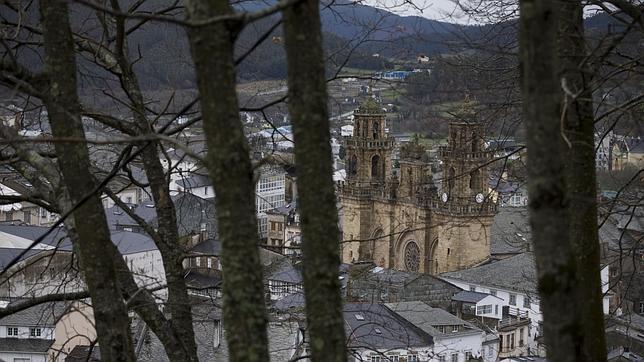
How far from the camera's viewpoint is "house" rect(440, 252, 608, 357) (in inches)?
1195

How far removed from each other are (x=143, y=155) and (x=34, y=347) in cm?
1710

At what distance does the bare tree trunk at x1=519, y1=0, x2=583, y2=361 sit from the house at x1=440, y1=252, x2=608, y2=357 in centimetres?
2686

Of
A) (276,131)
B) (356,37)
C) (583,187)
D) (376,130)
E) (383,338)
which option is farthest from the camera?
(376,130)

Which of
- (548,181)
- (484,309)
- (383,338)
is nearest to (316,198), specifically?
(548,181)

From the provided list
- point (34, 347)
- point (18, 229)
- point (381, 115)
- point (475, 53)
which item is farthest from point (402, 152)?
point (475, 53)

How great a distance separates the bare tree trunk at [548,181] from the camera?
9.12ft

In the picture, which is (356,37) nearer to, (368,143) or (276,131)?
(276,131)

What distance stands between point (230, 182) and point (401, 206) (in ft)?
131

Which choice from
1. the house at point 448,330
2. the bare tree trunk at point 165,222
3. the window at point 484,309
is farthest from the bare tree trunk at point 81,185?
the window at point 484,309

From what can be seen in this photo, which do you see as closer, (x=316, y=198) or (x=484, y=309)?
(x=316, y=198)

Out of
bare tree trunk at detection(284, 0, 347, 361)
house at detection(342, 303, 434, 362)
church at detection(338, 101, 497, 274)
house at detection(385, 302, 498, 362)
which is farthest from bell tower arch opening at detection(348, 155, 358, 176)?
bare tree trunk at detection(284, 0, 347, 361)

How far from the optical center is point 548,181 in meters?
2.86

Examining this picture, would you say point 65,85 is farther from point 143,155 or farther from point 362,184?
point 362,184

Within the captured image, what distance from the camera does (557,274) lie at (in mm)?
2953
